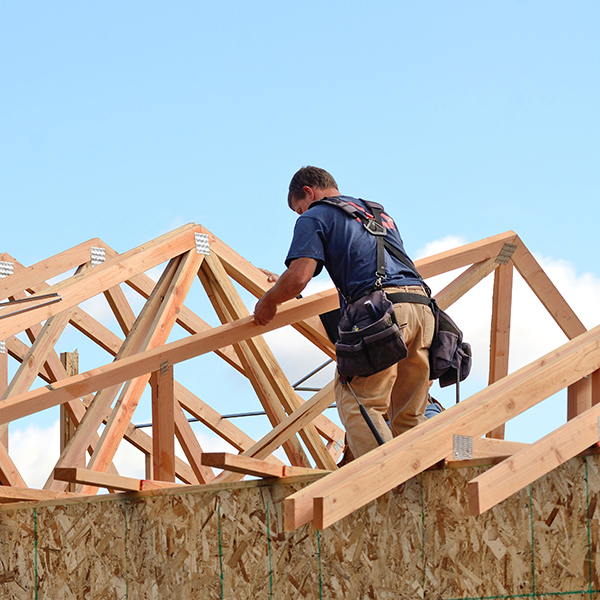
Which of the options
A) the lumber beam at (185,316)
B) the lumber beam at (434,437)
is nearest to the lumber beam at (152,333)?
the lumber beam at (185,316)

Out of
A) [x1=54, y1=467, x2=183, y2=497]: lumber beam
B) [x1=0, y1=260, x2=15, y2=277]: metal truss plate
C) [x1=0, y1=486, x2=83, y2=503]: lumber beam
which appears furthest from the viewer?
[x1=0, y1=260, x2=15, y2=277]: metal truss plate

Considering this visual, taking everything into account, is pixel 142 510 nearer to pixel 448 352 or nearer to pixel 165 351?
pixel 165 351

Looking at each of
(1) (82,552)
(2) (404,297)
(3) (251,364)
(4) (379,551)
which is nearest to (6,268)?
(3) (251,364)

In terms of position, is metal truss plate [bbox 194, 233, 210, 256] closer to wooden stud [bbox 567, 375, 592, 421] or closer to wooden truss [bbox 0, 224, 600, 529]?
wooden truss [bbox 0, 224, 600, 529]

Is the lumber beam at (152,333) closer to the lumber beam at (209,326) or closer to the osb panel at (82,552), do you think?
the lumber beam at (209,326)

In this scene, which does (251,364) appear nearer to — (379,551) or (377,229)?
(377,229)

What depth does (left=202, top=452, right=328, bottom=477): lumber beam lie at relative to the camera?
377cm

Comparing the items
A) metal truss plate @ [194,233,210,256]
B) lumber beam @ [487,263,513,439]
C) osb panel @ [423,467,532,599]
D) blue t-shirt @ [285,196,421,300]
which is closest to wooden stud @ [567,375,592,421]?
osb panel @ [423,467,532,599]

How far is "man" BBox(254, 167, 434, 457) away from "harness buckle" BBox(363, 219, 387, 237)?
0.02 metres

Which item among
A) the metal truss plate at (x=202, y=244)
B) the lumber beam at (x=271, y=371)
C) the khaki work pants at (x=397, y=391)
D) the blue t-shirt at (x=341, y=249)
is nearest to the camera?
the khaki work pants at (x=397, y=391)

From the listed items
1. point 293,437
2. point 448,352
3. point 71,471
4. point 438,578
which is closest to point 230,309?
point 293,437

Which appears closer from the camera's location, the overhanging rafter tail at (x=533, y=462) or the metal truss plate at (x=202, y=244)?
the overhanging rafter tail at (x=533, y=462)

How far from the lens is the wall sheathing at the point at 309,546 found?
3670 millimetres

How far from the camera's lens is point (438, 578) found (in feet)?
12.5
